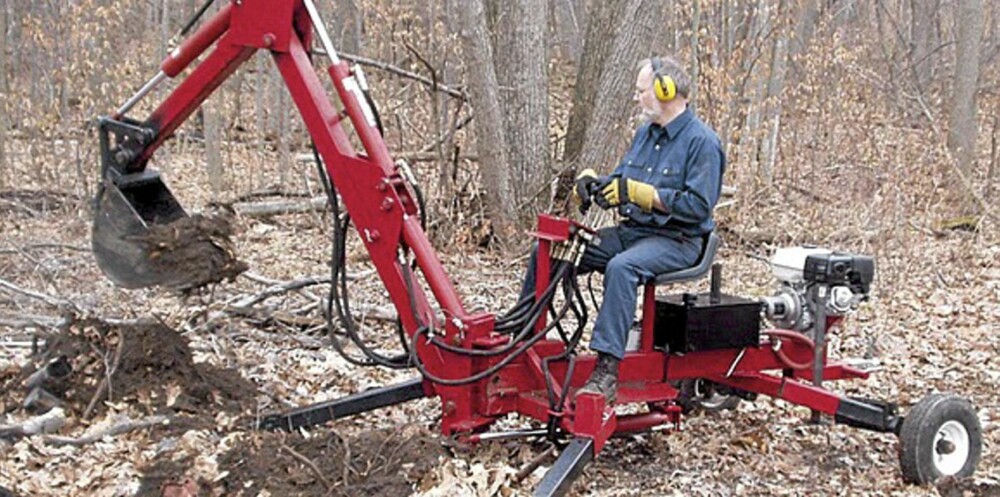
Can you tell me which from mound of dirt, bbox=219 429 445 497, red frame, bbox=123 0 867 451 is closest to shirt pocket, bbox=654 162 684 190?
red frame, bbox=123 0 867 451

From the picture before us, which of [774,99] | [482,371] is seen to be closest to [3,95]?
[774,99]

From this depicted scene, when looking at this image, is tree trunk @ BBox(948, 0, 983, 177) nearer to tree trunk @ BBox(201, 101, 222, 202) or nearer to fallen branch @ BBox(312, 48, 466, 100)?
fallen branch @ BBox(312, 48, 466, 100)

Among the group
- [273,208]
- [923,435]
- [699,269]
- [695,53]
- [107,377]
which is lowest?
[923,435]

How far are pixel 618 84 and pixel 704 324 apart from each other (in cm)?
558

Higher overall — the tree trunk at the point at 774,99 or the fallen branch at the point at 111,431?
the tree trunk at the point at 774,99

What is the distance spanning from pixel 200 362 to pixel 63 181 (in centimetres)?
703

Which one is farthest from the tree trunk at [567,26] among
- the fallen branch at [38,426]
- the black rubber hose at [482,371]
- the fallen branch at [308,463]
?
the fallen branch at [308,463]

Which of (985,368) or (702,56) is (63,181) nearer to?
(702,56)

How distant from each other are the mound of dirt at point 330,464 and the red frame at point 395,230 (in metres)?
0.43

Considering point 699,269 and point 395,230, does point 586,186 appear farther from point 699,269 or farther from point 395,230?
point 395,230

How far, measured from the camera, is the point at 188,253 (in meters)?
6.14

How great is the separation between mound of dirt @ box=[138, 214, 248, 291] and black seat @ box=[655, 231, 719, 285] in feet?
7.32

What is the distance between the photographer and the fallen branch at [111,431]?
554 cm

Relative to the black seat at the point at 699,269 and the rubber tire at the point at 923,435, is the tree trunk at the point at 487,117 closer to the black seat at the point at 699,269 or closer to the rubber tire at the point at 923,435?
the black seat at the point at 699,269
